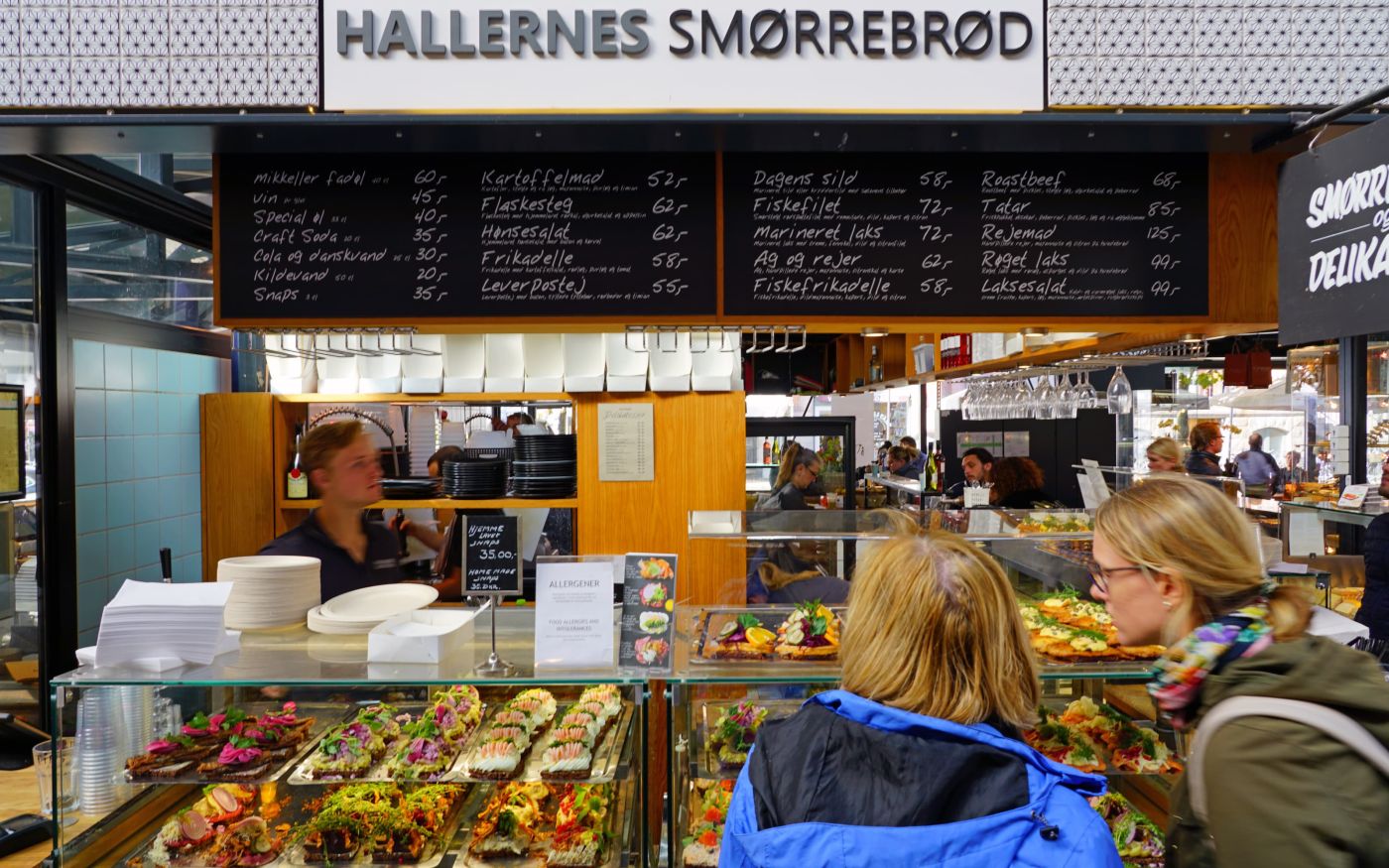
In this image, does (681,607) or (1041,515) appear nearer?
(681,607)

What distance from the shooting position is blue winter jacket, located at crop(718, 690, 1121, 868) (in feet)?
3.95

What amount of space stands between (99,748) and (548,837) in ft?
3.81

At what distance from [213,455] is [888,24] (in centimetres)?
420

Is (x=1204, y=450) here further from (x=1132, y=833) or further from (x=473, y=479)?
(x=1132, y=833)

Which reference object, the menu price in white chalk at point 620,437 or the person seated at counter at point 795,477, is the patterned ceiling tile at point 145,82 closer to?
the menu price in white chalk at point 620,437

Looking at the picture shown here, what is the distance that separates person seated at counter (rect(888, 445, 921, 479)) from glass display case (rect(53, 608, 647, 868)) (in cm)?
956

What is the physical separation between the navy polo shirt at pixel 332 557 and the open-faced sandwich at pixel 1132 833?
106 inches

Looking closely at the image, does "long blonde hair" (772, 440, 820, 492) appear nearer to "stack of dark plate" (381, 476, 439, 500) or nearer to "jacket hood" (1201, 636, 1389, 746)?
"stack of dark plate" (381, 476, 439, 500)

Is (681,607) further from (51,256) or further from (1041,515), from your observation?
(51,256)

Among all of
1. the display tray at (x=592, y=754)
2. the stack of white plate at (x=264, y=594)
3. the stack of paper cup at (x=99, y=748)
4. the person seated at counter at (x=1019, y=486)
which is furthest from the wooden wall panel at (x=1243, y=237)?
the person seated at counter at (x=1019, y=486)

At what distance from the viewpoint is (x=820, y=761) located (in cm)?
128

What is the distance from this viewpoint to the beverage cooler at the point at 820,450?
5723mm

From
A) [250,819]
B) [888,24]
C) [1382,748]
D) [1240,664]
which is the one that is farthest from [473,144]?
[1382,748]

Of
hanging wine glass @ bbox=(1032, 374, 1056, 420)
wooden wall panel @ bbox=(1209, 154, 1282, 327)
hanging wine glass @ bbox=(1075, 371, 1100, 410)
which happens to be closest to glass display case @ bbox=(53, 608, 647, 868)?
wooden wall panel @ bbox=(1209, 154, 1282, 327)
